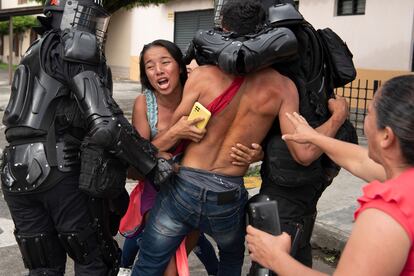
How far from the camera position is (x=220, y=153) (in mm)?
2461

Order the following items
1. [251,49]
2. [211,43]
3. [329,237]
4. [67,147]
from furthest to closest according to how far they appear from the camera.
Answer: [329,237]
[67,147]
[211,43]
[251,49]

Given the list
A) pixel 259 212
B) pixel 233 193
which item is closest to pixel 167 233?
pixel 233 193

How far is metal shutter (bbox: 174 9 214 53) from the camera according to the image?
1708 cm

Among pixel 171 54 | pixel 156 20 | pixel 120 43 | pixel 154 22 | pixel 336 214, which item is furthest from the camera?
pixel 120 43

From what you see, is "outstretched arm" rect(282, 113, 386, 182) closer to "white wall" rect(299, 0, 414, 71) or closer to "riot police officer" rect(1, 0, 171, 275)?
"riot police officer" rect(1, 0, 171, 275)

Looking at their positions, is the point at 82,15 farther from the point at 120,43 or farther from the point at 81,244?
the point at 120,43

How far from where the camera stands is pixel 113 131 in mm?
2352

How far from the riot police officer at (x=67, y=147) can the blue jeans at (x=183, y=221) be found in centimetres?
16

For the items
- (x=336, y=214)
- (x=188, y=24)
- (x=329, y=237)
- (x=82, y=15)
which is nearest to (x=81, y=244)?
(x=82, y=15)

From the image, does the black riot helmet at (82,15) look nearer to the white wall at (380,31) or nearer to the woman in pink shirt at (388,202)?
the woman in pink shirt at (388,202)

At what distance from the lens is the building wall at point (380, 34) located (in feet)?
33.3

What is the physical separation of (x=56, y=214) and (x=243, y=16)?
4.44ft

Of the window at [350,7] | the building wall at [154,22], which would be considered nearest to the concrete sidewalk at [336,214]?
the window at [350,7]

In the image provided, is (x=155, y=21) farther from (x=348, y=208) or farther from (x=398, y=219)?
(x=398, y=219)
